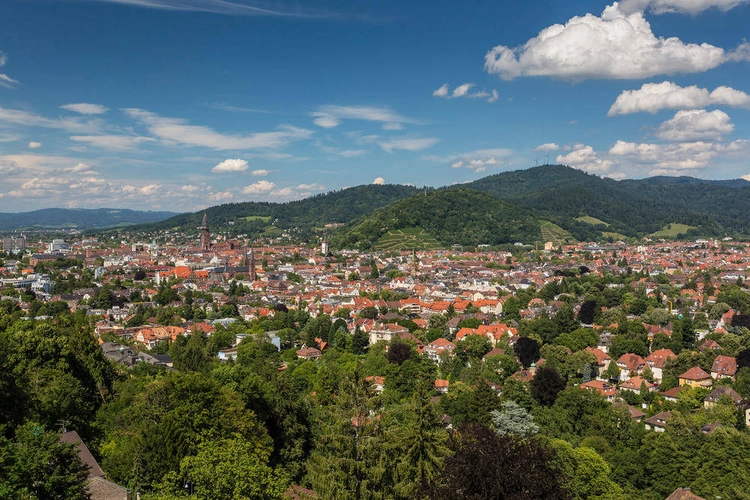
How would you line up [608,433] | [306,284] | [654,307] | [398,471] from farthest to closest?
[306,284] → [654,307] → [608,433] → [398,471]

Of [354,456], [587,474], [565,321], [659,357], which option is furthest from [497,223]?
[354,456]

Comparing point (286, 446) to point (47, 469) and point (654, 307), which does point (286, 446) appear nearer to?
point (47, 469)

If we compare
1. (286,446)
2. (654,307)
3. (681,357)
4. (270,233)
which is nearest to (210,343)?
(286,446)

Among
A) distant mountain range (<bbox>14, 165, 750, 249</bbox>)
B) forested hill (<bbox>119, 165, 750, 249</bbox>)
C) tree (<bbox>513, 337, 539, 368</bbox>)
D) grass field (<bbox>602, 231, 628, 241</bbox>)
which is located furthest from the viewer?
grass field (<bbox>602, 231, 628, 241</bbox>)

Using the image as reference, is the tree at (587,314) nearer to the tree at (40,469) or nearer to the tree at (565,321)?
the tree at (565,321)

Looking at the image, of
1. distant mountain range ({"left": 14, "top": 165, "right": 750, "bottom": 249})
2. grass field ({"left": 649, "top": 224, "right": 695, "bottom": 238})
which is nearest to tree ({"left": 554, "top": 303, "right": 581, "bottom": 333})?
distant mountain range ({"left": 14, "top": 165, "right": 750, "bottom": 249})

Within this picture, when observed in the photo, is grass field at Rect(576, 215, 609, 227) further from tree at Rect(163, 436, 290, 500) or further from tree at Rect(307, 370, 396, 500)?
tree at Rect(163, 436, 290, 500)
